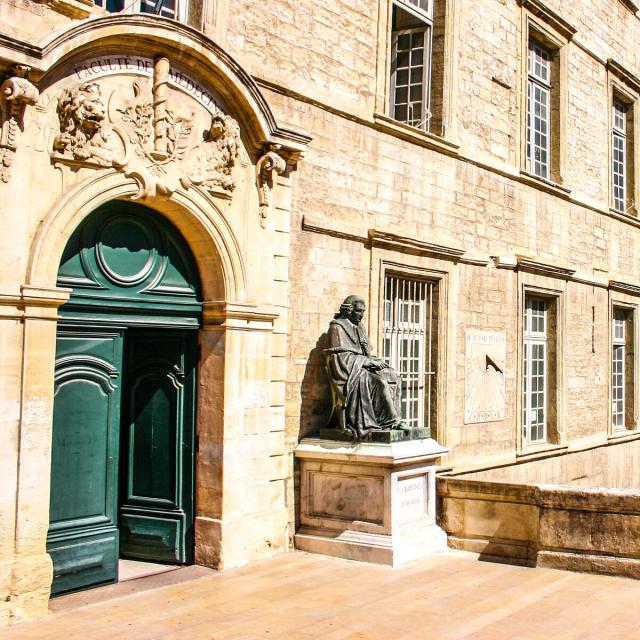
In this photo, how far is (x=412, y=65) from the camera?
33.8 feet

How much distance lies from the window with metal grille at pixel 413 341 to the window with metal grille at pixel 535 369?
8.13 feet

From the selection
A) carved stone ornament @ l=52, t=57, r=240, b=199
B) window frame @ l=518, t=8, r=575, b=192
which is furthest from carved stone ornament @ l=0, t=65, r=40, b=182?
window frame @ l=518, t=8, r=575, b=192

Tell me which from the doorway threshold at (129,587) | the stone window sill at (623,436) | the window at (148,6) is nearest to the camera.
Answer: the doorway threshold at (129,587)

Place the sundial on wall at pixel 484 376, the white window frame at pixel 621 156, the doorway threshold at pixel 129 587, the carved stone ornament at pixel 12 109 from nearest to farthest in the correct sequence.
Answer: the carved stone ornament at pixel 12 109 → the doorway threshold at pixel 129 587 → the sundial on wall at pixel 484 376 → the white window frame at pixel 621 156

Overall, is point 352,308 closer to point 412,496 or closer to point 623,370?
point 412,496

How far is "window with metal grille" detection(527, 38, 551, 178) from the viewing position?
1231 centimetres

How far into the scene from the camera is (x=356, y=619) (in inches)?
223

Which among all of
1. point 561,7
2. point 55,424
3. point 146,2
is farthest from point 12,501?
point 561,7

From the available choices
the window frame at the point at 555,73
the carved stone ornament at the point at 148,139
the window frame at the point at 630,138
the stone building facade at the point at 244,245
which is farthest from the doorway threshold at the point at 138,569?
the window frame at the point at 630,138

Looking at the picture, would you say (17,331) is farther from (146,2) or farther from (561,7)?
(561,7)

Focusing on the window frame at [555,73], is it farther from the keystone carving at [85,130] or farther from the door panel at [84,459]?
the door panel at [84,459]

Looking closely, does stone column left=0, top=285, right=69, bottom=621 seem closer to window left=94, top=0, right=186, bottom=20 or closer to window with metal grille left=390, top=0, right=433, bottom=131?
window left=94, top=0, right=186, bottom=20

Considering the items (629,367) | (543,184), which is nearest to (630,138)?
(629,367)

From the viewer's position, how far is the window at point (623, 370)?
14.7m
